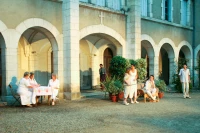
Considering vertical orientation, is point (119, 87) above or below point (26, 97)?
above

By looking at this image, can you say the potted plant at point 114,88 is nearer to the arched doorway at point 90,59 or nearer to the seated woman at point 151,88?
the seated woman at point 151,88

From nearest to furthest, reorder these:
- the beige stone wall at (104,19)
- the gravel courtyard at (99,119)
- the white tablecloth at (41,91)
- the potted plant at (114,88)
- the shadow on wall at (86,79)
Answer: the gravel courtyard at (99,119) → the white tablecloth at (41,91) → the potted plant at (114,88) → the beige stone wall at (104,19) → the shadow on wall at (86,79)

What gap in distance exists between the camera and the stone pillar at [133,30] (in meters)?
14.9

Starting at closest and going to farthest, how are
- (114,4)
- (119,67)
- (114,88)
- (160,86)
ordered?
(114,88) → (160,86) → (119,67) → (114,4)

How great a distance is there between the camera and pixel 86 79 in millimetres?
18500

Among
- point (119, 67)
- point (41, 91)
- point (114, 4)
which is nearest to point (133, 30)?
point (114, 4)

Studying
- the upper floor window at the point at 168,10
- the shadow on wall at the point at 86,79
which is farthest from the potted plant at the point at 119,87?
the upper floor window at the point at 168,10

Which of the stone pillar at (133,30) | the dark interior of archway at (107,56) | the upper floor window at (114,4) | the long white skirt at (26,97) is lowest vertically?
the long white skirt at (26,97)

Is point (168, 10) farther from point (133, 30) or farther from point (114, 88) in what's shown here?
point (114, 88)

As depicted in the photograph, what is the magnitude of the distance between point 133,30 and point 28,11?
603cm

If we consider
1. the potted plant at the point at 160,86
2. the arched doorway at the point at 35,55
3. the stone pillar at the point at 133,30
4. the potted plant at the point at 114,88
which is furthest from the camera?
the arched doorway at the point at 35,55

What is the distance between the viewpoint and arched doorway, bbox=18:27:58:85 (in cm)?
1538

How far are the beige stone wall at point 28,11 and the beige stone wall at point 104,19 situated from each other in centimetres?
123

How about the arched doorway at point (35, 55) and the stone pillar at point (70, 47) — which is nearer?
the stone pillar at point (70, 47)
